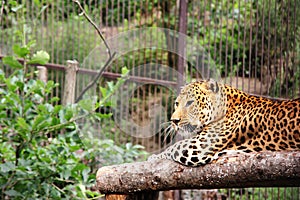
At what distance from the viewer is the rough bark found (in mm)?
2867

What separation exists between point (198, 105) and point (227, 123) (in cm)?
16

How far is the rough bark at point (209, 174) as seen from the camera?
2.87 metres

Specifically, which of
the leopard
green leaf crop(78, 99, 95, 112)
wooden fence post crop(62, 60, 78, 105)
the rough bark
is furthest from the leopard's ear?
wooden fence post crop(62, 60, 78, 105)

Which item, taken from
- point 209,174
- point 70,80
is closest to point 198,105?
point 209,174

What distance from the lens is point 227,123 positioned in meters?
3.05

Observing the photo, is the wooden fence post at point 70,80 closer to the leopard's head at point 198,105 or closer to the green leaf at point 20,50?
the green leaf at point 20,50

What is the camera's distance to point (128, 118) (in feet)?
19.1

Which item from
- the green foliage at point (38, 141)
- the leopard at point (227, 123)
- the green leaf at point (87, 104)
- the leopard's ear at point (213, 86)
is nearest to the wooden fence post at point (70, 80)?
the green foliage at point (38, 141)

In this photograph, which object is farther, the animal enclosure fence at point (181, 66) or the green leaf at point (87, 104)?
the animal enclosure fence at point (181, 66)

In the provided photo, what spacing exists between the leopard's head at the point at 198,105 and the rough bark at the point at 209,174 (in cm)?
20

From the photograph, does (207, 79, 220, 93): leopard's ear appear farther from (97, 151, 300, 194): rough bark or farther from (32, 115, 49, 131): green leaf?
(32, 115, 49, 131): green leaf

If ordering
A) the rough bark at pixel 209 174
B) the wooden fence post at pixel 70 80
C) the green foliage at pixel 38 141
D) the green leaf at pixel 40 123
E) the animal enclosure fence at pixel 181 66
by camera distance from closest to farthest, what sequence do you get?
the rough bark at pixel 209 174 → the green leaf at pixel 40 123 → the green foliage at pixel 38 141 → the wooden fence post at pixel 70 80 → the animal enclosure fence at pixel 181 66

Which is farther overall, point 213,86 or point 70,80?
point 70,80

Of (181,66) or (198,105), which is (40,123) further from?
(198,105)
